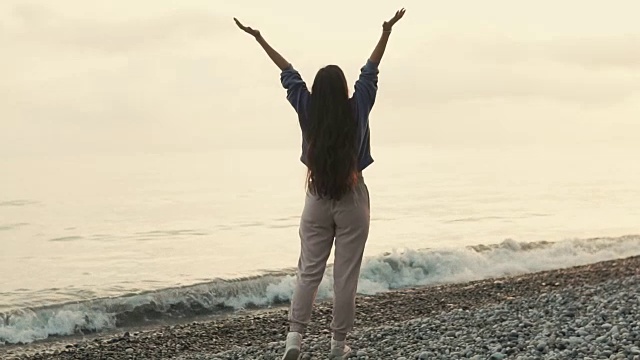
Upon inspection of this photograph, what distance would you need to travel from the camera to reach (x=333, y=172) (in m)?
6.69

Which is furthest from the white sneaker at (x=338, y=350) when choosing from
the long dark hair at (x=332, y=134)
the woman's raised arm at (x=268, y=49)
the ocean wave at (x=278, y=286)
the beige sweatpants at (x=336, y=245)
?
the ocean wave at (x=278, y=286)

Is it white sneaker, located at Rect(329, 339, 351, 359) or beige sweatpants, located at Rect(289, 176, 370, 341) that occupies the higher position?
beige sweatpants, located at Rect(289, 176, 370, 341)

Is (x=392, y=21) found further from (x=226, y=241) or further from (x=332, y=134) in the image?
(x=226, y=241)

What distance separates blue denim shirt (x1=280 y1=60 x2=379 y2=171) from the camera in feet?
22.4

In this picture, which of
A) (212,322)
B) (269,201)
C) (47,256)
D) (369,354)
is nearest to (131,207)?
(269,201)

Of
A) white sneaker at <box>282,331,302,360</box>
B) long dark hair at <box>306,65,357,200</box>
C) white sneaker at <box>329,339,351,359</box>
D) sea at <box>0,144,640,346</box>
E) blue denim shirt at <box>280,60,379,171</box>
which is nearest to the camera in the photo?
long dark hair at <box>306,65,357,200</box>

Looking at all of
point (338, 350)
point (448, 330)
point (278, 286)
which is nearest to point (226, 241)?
point (278, 286)

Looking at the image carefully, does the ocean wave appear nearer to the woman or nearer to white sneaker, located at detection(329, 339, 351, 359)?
white sneaker, located at detection(329, 339, 351, 359)

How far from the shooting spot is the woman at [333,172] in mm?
6703

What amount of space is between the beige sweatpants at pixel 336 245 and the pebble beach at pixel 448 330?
1.13 meters

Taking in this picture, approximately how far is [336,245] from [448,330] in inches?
121

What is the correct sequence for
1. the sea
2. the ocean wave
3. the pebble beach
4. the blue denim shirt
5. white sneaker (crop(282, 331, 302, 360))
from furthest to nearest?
the sea
the ocean wave
the pebble beach
white sneaker (crop(282, 331, 302, 360))
the blue denim shirt

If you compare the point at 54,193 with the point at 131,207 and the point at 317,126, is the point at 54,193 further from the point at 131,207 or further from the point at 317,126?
the point at 317,126

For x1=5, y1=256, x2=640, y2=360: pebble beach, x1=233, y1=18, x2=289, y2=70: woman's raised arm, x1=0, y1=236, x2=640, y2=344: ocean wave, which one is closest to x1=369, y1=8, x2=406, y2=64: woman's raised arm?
x1=233, y1=18, x2=289, y2=70: woman's raised arm
